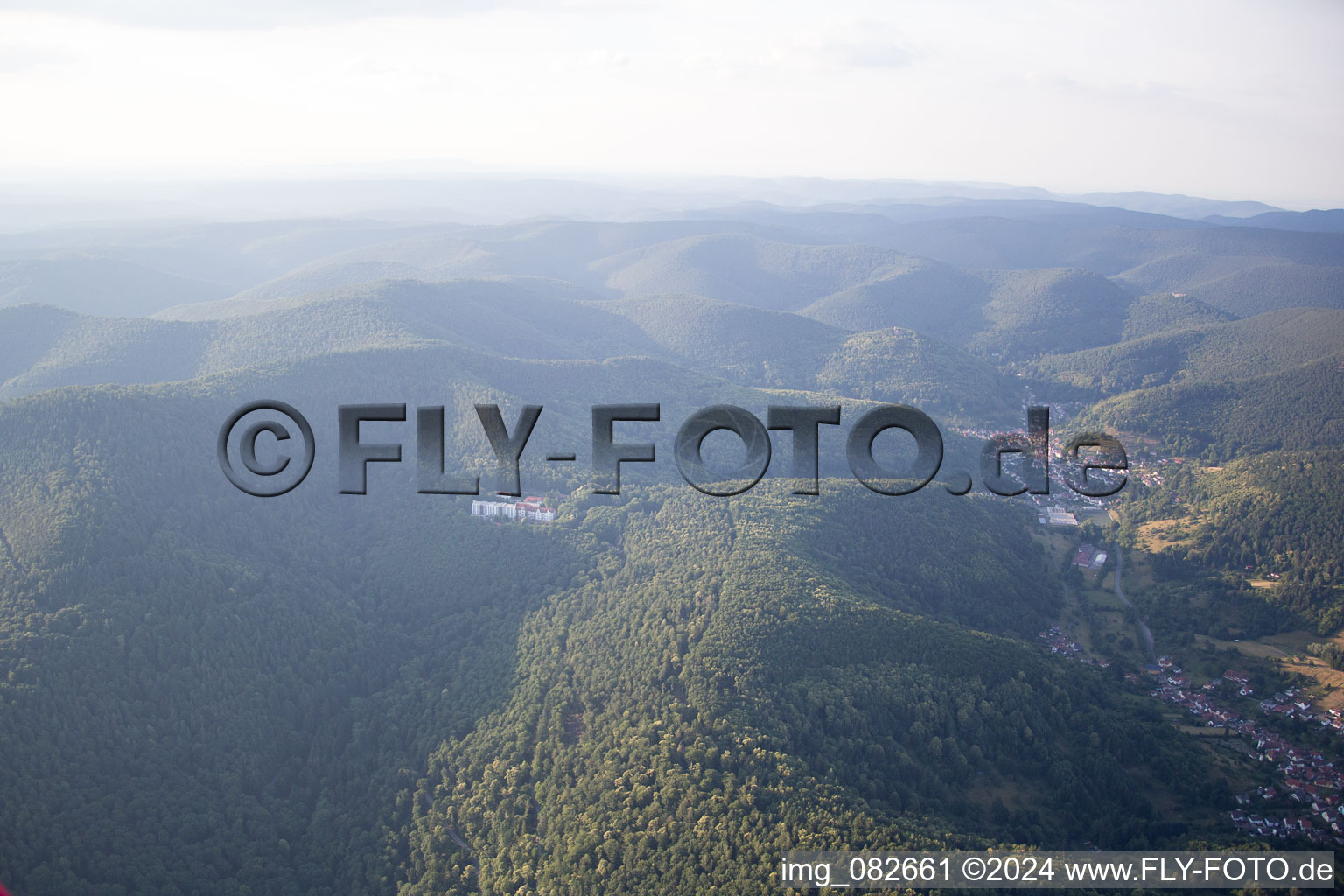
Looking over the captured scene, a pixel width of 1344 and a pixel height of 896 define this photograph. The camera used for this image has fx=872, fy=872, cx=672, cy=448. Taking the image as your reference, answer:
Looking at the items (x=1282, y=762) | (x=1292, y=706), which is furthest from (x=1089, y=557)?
(x=1282, y=762)

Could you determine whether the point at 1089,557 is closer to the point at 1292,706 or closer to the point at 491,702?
the point at 1292,706

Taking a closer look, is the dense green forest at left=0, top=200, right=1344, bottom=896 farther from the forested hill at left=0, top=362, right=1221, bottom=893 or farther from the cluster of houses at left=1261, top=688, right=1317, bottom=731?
the cluster of houses at left=1261, top=688, right=1317, bottom=731

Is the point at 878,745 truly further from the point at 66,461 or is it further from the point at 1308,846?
the point at 66,461

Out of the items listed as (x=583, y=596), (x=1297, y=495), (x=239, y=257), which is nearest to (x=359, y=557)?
(x=583, y=596)

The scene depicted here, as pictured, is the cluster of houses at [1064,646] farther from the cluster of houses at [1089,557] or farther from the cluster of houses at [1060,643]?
the cluster of houses at [1089,557]

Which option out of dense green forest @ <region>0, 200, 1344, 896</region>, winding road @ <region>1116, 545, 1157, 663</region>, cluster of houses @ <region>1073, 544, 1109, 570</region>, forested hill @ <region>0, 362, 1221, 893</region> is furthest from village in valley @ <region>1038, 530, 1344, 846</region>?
cluster of houses @ <region>1073, 544, 1109, 570</region>

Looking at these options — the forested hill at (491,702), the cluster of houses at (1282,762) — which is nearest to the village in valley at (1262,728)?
the cluster of houses at (1282,762)

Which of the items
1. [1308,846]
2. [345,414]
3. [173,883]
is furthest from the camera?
[1308,846]
